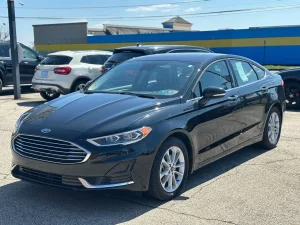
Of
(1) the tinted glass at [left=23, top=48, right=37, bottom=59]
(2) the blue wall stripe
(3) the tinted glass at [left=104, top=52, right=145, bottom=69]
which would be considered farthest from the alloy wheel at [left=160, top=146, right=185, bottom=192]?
(2) the blue wall stripe

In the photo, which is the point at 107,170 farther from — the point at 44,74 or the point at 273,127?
the point at 44,74

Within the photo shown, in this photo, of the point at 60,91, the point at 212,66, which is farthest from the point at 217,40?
the point at 212,66

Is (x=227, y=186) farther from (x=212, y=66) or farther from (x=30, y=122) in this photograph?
(x=30, y=122)

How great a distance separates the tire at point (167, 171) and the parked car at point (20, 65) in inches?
448

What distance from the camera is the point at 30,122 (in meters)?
4.51

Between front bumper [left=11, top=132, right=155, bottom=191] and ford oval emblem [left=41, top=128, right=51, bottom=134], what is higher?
ford oval emblem [left=41, top=128, right=51, bottom=134]

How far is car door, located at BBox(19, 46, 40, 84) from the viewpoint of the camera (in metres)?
15.0

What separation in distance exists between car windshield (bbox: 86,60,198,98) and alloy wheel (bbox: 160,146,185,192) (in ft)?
2.40

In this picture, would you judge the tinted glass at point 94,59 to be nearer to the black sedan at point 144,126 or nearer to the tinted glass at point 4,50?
the tinted glass at point 4,50

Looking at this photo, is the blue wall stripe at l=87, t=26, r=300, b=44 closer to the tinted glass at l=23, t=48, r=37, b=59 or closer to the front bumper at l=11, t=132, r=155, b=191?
the tinted glass at l=23, t=48, r=37, b=59

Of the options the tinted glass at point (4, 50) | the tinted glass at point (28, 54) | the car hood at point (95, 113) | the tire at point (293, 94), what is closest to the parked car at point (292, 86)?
the tire at point (293, 94)

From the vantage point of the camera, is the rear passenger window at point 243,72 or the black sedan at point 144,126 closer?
the black sedan at point 144,126

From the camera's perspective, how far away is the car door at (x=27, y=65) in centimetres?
1501

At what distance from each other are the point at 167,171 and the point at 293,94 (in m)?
7.19
